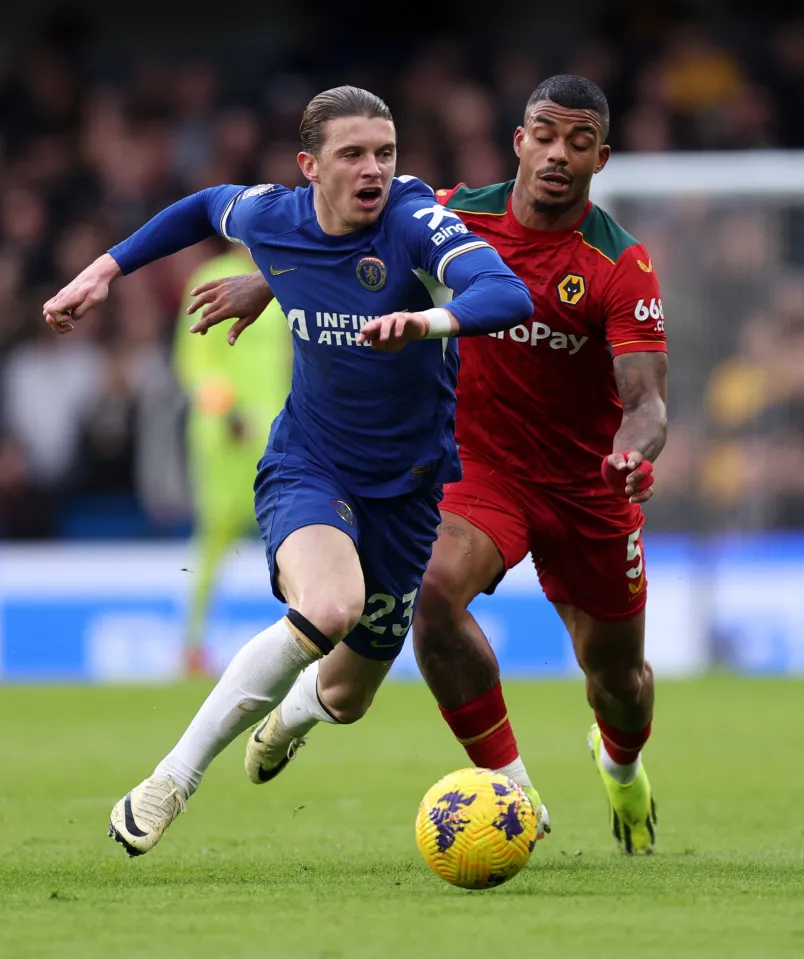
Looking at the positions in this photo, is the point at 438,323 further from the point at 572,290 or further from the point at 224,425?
the point at 224,425

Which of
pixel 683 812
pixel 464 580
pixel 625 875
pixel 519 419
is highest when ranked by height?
pixel 519 419

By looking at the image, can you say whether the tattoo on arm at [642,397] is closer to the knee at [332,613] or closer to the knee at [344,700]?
the knee at [332,613]

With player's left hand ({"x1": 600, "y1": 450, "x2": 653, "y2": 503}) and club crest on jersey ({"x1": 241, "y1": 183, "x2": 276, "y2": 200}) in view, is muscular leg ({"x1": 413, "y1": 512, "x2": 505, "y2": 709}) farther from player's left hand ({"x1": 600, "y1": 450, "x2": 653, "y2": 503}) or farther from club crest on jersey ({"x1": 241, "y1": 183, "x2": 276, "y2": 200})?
club crest on jersey ({"x1": 241, "y1": 183, "x2": 276, "y2": 200})

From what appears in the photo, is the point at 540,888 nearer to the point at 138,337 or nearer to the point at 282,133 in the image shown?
the point at 138,337

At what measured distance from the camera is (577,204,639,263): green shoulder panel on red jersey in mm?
5988

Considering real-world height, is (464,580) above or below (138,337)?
above

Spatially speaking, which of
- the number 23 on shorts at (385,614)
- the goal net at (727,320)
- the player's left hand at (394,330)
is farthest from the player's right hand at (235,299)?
the goal net at (727,320)

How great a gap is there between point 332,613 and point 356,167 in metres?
1.33

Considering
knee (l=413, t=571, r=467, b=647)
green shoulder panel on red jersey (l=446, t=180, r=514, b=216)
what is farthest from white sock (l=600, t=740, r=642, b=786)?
green shoulder panel on red jersey (l=446, t=180, r=514, b=216)

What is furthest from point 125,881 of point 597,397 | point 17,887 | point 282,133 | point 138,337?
point 282,133

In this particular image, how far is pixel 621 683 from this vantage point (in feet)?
20.9

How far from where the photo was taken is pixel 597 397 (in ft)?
20.3

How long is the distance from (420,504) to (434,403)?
1.05 ft

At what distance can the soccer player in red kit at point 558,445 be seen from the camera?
589cm
